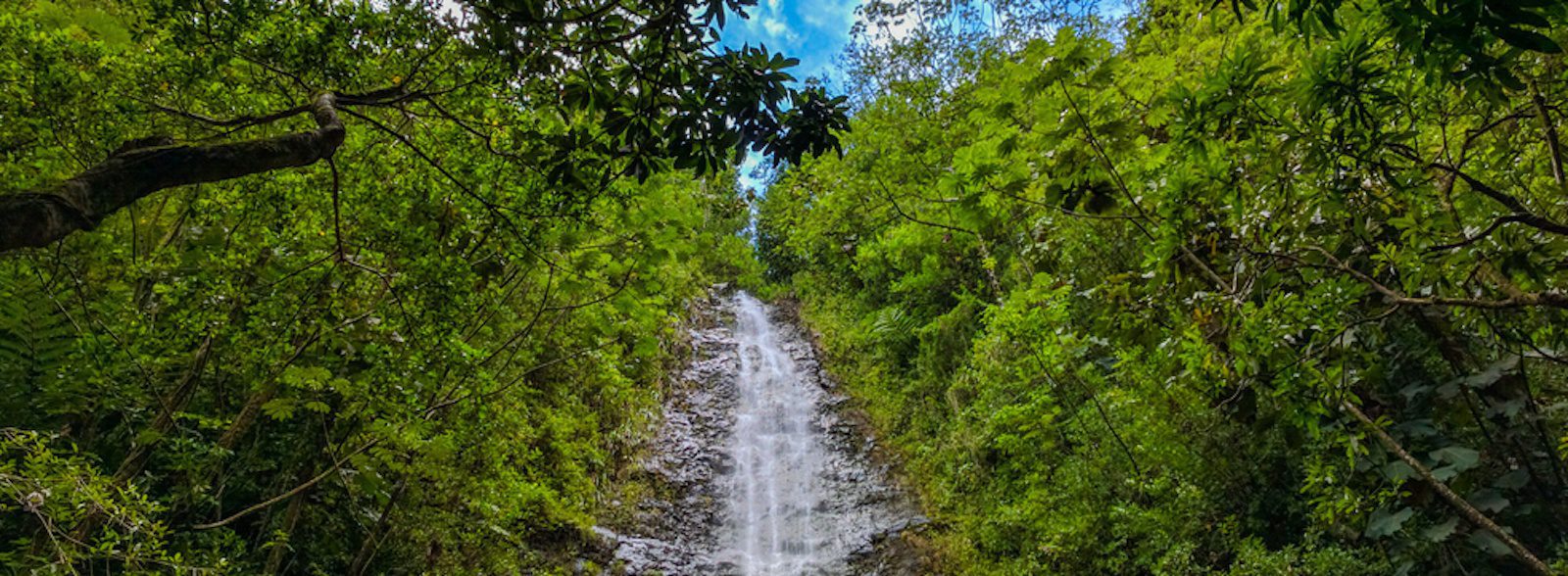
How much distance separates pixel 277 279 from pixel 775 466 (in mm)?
8520

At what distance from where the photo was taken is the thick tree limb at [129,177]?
1621mm

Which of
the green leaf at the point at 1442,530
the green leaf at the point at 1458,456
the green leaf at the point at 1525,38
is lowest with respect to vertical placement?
the green leaf at the point at 1442,530

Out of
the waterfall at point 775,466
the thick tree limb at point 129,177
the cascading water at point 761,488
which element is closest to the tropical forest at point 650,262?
the thick tree limb at point 129,177

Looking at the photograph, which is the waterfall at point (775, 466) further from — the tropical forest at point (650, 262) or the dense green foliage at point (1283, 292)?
the tropical forest at point (650, 262)

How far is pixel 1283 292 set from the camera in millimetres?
3205

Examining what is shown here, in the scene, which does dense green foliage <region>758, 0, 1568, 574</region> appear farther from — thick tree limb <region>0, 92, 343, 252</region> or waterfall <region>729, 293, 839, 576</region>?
thick tree limb <region>0, 92, 343, 252</region>

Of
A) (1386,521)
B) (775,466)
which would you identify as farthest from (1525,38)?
(775,466)

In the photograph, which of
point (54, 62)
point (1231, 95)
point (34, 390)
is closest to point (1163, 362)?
point (1231, 95)

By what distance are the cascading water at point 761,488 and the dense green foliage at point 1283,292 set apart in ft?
4.25

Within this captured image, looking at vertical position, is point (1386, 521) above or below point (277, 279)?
below

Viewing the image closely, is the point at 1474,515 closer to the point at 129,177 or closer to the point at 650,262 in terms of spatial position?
the point at 650,262

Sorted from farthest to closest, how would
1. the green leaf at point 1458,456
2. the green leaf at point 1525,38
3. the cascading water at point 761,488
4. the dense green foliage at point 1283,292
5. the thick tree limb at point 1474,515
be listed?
the cascading water at point 761,488
the green leaf at point 1458,456
the thick tree limb at point 1474,515
the dense green foliage at point 1283,292
the green leaf at point 1525,38

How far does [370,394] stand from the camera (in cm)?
Answer: 393

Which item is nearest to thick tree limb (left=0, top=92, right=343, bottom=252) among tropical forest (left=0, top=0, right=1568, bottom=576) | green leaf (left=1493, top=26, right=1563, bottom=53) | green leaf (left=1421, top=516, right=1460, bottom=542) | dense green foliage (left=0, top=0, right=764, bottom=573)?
tropical forest (left=0, top=0, right=1568, bottom=576)
